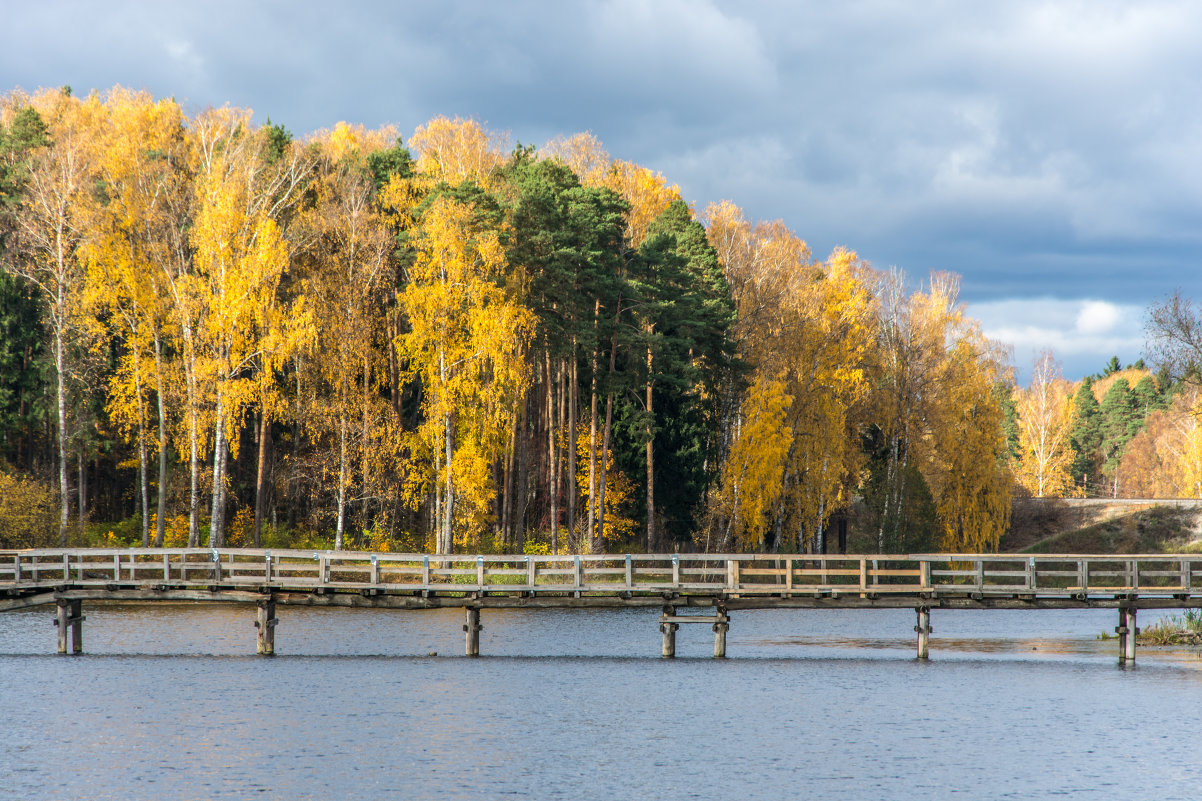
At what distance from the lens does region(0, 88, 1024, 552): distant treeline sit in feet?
148

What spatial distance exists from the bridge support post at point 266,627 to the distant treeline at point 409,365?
11.9 metres

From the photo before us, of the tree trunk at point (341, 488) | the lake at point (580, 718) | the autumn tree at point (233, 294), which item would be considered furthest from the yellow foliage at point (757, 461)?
the autumn tree at point (233, 294)

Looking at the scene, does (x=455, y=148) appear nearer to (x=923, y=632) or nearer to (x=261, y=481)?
(x=261, y=481)

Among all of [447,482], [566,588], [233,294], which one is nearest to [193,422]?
[233,294]

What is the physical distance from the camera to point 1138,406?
129 m

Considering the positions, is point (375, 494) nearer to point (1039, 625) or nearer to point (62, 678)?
point (62, 678)

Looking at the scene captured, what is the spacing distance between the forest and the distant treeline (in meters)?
0.17

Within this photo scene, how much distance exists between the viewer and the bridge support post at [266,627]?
108 ft

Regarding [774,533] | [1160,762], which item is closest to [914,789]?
[1160,762]

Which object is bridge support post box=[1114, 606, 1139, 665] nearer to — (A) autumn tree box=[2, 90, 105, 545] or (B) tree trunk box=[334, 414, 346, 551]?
(B) tree trunk box=[334, 414, 346, 551]

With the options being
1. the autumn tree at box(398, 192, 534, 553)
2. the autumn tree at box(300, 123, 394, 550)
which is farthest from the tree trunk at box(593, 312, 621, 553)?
the autumn tree at box(300, 123, 394, 550)

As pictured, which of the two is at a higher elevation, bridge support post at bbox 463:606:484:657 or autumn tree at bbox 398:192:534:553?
autumn tree at bbox 398:192:534:553

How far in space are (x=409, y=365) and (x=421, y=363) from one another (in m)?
2.11

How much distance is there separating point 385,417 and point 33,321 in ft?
55.4
